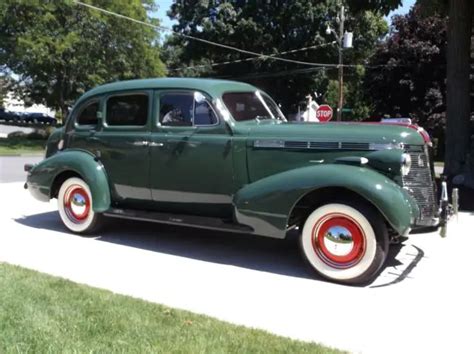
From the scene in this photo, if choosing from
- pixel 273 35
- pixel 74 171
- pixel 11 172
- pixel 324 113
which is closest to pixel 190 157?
pixel 74 171

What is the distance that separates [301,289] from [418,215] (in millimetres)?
1392

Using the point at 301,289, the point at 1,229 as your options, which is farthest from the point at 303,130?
the point at 1,229

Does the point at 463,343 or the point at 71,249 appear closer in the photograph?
the point at 463,343

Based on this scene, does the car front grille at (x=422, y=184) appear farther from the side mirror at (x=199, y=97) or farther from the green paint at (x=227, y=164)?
the side mirror at (x=199, y=97)

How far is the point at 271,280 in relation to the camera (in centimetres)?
543

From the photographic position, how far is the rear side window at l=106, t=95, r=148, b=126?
6.88 metres

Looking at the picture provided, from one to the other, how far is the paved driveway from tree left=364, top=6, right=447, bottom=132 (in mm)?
22539

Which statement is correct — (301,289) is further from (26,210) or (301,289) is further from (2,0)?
(2,0)

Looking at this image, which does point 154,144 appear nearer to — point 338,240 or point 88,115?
point 88,115

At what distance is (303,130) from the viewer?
5.78 metres

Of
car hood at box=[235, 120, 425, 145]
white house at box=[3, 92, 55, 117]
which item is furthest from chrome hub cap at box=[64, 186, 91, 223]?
white house at box=[3, 92, 55, 117]

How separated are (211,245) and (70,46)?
23306 millimetres

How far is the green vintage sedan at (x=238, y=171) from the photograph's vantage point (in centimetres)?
529

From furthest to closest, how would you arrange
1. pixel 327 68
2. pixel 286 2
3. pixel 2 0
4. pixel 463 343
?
pixel 327 68 → pixel 286 2 → pixel 2 0 → pixel 463 343
